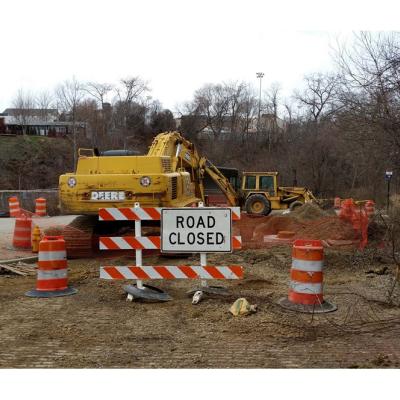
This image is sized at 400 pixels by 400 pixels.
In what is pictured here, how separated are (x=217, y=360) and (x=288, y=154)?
176ft

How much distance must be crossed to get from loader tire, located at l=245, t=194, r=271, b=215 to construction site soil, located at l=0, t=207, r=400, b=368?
15424 millimetres

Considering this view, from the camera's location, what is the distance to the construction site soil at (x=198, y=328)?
478cm

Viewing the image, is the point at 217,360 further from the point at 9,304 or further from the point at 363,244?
the point at 363,244

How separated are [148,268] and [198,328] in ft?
4.64

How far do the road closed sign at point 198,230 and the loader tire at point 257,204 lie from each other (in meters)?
17.8

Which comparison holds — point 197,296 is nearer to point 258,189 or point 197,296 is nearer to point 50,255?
point 50,255

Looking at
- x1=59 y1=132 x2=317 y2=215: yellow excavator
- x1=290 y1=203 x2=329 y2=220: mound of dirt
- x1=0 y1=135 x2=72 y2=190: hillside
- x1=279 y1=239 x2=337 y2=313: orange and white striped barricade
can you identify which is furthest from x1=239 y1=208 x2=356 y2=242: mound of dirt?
x1=0 y1=135 x2=72 y2=190: hillside

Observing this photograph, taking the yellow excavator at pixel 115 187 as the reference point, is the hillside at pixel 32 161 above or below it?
above

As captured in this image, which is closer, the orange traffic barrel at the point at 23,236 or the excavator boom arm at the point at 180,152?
the orange traffic barrel at the point at 23,236

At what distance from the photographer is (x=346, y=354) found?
4.90 m

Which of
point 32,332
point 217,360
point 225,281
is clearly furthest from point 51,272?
point 217,360

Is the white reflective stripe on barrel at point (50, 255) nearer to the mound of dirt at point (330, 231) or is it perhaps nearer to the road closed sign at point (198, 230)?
the road closed sign at point (198, 230)

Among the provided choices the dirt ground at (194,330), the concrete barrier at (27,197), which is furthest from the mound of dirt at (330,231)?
the concrete barrier at (27,197)

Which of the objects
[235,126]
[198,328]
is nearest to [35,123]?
[235,126]
